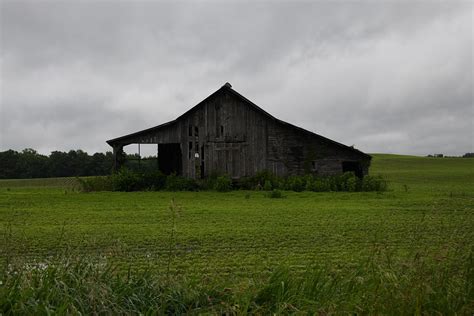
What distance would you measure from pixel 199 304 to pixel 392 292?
1.88 meters

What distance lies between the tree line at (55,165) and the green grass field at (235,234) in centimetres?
5363

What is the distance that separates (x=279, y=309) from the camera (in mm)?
4816

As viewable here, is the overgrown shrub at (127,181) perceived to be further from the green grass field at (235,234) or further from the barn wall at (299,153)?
the barn wall at (299,153)

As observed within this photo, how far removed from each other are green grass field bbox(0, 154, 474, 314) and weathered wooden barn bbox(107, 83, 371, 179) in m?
5.19

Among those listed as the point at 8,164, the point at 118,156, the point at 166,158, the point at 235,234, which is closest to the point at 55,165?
the point at 8,164

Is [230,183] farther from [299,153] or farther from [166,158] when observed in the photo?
[166,158]

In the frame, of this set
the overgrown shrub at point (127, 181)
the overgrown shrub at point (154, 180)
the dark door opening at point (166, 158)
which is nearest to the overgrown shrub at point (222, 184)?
the overgrown shrub at point (154, 180)

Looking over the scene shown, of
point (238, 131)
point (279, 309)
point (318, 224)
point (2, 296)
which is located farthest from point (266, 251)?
point (238, 131)

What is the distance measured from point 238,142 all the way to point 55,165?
55031 mm

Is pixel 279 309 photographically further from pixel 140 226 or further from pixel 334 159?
pixel 334 159

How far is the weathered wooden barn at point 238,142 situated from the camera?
28.1 metres

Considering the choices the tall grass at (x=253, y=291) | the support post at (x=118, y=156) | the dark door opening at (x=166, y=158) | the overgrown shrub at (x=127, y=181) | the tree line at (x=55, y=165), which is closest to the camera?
the tall grass at (x=253, y=291)

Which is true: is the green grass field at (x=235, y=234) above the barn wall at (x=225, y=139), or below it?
below

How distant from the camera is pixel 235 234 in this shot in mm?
11781
